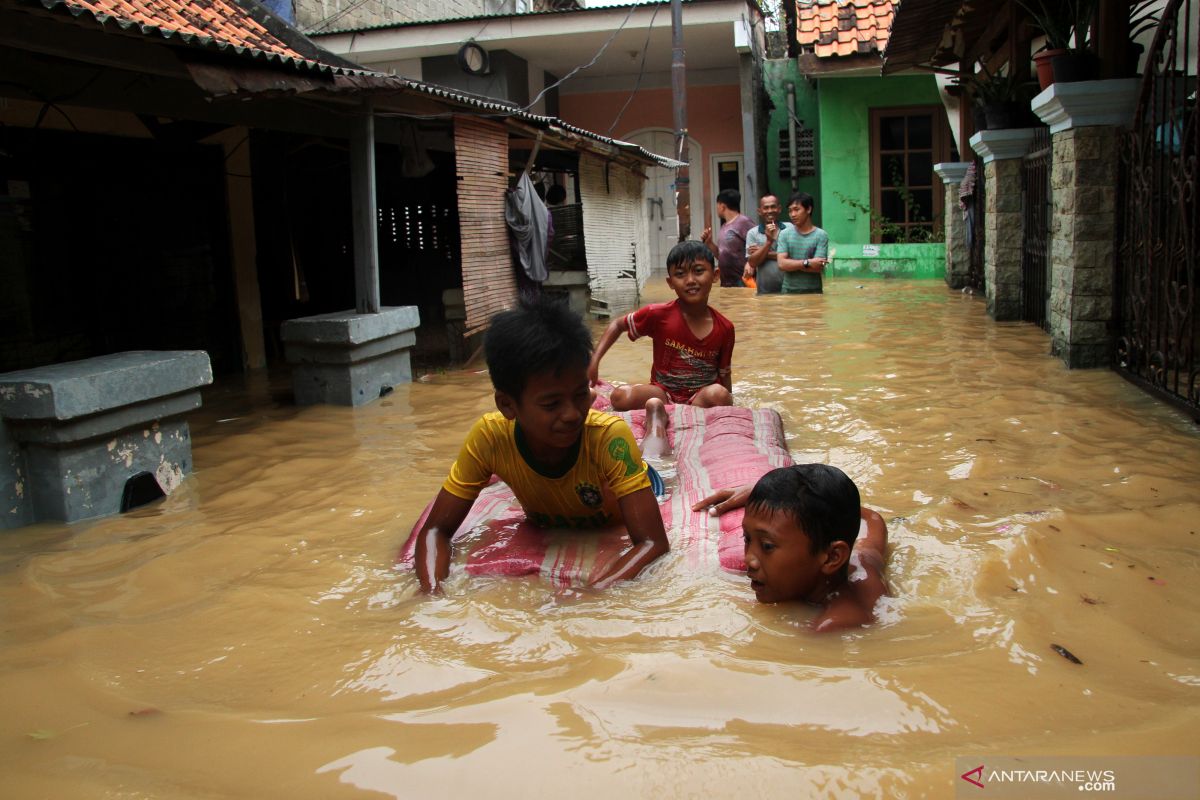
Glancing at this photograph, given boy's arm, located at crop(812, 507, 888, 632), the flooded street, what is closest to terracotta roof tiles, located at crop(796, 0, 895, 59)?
the flooded street

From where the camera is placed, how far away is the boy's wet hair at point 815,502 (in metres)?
3.11

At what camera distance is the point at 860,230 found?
18562mm

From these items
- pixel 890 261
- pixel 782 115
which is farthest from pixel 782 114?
pixel 890 261

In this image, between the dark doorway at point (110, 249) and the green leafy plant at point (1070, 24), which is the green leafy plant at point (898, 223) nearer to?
the green leafy plant at point (1070, 24)

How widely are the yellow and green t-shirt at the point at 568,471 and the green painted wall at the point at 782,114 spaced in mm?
17240

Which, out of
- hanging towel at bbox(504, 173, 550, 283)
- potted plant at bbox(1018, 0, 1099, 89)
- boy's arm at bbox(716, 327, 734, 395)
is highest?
potted plant at bbox(1018, 0, 1099, 89)

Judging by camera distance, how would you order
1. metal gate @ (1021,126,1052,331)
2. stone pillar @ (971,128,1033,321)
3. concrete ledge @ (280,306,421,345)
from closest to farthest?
concrete ledge @ (280,306,421,345) → metal gate @ (1021,126,1052,331) → stone pillar @ (971,128,1033,321)

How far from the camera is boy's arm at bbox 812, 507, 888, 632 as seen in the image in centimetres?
313

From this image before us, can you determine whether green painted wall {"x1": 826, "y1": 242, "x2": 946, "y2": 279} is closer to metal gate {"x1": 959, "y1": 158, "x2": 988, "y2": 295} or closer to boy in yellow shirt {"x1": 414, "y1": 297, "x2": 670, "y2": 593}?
metal gate {"x1": 959, "y1": 158, "x2": 988, "y2": 295}

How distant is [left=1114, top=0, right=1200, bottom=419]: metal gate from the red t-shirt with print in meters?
2.66

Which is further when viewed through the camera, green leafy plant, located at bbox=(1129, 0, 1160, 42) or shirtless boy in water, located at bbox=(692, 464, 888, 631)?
green leafy plant, located at bbox=(1129, 0, 1160, 42)

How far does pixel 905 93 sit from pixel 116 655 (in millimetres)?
17757

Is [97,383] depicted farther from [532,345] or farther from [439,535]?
[532,345]
